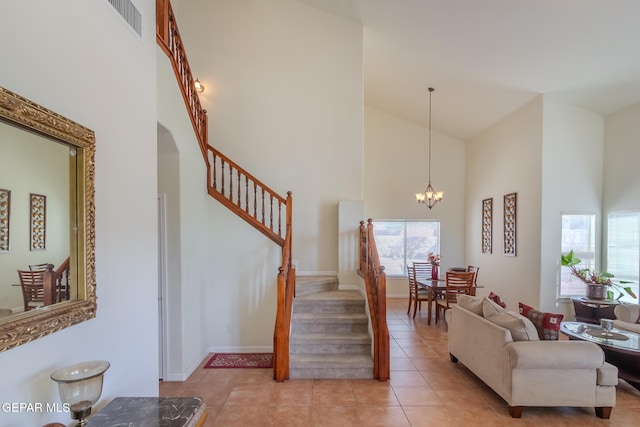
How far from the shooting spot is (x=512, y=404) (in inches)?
120

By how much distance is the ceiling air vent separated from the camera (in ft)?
7.27

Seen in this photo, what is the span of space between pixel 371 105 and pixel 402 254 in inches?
157

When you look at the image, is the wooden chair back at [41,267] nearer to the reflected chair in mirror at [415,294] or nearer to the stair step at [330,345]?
the stair step at [330,345]

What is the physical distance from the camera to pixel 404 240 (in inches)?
337

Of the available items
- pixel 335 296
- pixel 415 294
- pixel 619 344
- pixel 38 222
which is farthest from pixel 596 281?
pixel 38 222

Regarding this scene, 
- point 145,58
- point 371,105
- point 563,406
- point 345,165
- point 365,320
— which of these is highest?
point 371,105

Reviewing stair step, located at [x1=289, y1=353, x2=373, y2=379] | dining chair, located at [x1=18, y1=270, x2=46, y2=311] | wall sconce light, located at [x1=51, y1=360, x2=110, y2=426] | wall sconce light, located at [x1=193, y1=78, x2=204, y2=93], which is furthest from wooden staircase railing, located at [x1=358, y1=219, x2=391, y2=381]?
wall sconce light, located at [x1=193, y1=78, x2=204, y2=93]

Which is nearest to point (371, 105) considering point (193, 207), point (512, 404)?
point (193, 207)

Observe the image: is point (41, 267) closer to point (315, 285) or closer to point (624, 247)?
point (315, 285)

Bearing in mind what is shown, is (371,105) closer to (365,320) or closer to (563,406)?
(365,320)

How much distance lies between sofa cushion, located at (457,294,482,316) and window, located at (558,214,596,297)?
251cm

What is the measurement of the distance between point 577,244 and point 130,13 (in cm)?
695

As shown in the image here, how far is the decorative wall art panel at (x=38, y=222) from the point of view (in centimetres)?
150

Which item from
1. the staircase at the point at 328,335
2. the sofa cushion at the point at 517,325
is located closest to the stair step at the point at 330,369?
the staircase at the point at 328,335
